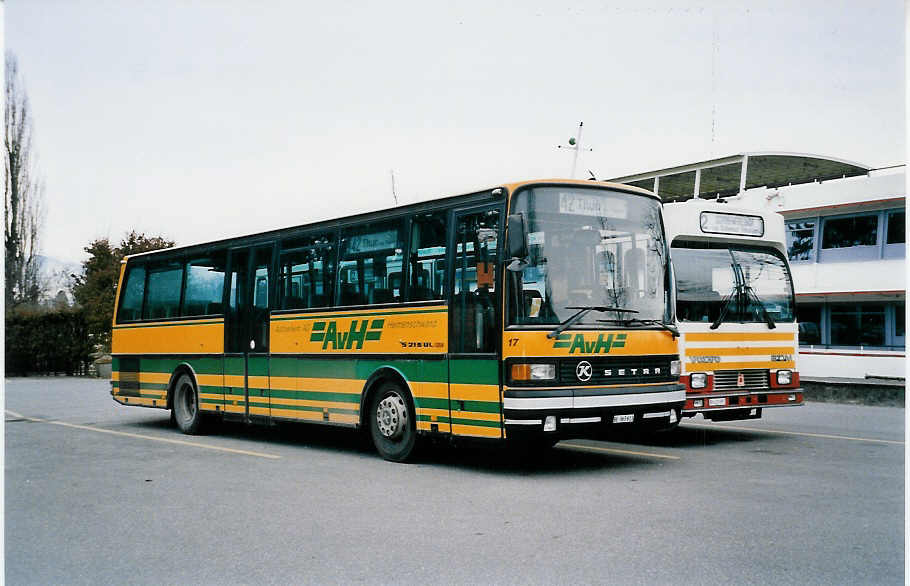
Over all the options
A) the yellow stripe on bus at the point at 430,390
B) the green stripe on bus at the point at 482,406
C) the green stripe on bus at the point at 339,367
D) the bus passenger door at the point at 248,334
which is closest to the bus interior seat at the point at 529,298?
the green stripe on bus at the point at 339,367

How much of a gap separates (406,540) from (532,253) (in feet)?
12.0

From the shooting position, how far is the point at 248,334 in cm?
1320

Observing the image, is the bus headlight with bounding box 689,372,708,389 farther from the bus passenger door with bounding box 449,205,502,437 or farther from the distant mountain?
the distant mountain

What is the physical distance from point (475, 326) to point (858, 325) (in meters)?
18.0

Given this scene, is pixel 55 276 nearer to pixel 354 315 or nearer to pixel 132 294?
pixel 132 294

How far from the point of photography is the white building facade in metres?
22.9

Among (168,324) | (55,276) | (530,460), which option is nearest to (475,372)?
(530,460)

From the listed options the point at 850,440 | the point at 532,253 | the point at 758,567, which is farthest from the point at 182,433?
the point at 758,567

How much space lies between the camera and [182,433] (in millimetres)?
14625

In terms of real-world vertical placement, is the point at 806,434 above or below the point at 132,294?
below

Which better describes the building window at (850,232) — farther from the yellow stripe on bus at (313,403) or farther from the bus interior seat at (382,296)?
the yellow stripe on bus at (313,403)

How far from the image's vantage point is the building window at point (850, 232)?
23.5 metres

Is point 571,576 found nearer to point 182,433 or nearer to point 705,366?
point 705,366

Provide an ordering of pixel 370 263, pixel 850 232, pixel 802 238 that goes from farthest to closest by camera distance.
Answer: pixel 802 238 → pixel 850 232 → pixel 370 263
